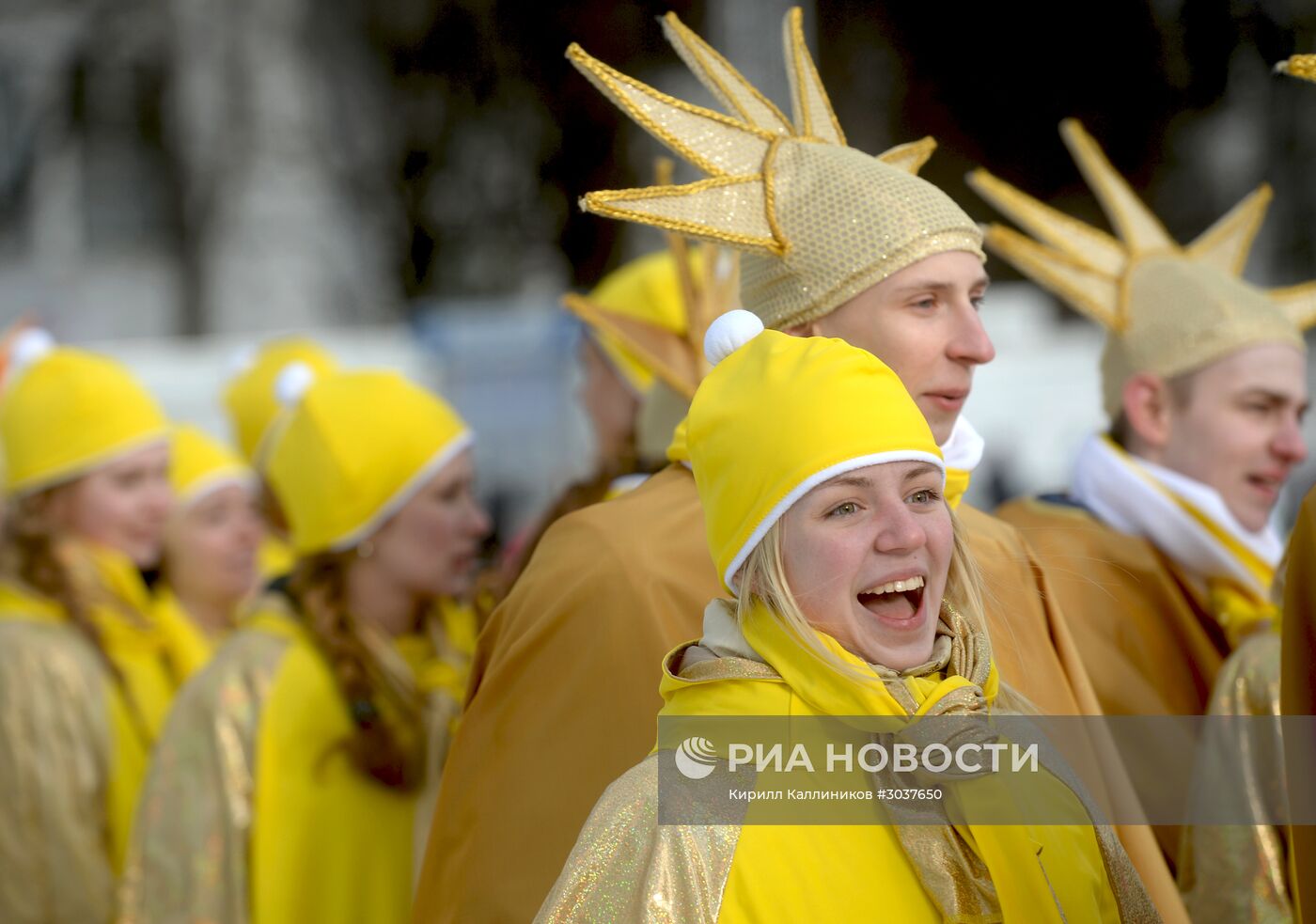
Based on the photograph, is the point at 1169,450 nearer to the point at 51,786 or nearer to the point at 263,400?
the point at 51,786

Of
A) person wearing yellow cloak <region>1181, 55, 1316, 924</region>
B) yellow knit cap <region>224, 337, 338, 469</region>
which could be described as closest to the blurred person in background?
person wearing yellow cloak <region>1181, 55, 1316, 924</region>

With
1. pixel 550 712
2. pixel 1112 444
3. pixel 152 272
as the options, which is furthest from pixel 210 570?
pixel 152 272

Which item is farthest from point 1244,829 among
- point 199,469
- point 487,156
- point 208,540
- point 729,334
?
point 487,156

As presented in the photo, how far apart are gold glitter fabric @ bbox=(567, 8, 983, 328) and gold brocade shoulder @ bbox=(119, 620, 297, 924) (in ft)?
6.06

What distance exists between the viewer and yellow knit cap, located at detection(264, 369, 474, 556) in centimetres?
482

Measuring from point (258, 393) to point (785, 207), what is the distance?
4.93 metres

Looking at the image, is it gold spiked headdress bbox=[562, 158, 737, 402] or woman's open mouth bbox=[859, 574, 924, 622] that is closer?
woman's open mouth bbox=[859, 574, 924, 622]

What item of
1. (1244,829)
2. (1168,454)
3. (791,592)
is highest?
(1168,454)

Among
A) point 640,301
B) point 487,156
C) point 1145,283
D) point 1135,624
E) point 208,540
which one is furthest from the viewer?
point 487,156

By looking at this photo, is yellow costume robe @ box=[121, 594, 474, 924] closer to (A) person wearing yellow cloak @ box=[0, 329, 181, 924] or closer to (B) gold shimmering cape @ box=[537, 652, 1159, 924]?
(A) person wearing yellow cloak @ box=[0, 329, 181, 924]

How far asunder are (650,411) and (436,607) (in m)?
Result: 0.78

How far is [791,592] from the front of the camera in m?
2.44

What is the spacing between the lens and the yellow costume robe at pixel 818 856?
228 cm

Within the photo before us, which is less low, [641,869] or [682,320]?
[682,320]
